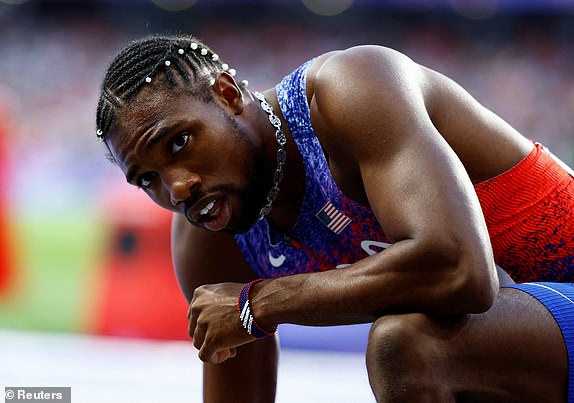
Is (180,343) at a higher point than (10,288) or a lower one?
lower

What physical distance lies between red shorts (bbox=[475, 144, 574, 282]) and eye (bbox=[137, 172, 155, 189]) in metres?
0.88

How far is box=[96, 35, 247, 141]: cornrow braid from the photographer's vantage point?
223cm

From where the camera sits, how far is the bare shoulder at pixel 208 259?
281 cm

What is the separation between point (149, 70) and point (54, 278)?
3.59m

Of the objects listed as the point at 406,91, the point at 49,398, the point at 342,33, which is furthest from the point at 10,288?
the point at 342,33

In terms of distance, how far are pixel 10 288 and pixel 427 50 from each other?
720 centimetres

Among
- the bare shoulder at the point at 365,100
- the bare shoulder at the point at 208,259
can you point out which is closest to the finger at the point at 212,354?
the bare shoulder at the point at 365,100

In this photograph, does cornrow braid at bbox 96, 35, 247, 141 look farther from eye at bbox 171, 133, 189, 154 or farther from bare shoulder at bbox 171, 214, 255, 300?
bare shoulder at bbox 171, 214, 255, 300

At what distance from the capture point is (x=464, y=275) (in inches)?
69.6

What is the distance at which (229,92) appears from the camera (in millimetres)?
Answer: 2346

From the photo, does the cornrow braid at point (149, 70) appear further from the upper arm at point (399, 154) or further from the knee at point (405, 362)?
the knee at point (405, 362)

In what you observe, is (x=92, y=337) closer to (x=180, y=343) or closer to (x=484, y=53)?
(x=180, y=343)

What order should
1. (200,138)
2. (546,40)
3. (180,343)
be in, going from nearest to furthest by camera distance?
(200,138)
(180,343)
(546,40)

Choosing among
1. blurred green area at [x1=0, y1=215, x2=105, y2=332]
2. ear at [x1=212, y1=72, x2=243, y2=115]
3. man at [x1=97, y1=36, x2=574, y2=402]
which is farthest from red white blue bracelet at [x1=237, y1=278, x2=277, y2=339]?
blurred green area at [x1=0, y1=215, x2=105, y2=332]
